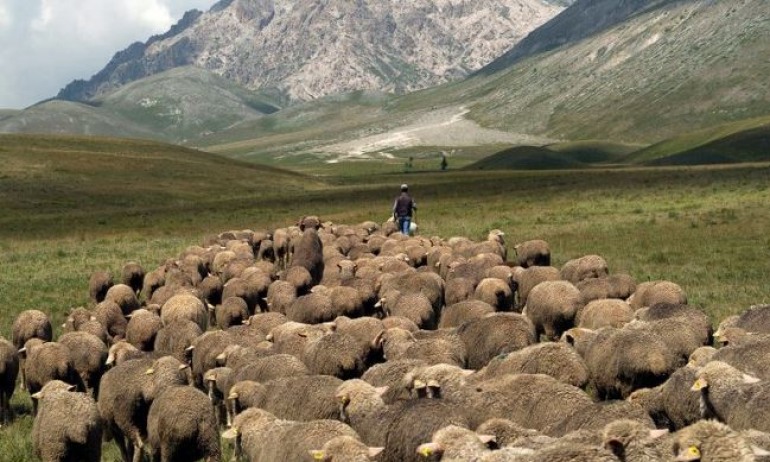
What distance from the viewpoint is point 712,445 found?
8.16 m

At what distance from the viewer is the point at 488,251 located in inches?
1046

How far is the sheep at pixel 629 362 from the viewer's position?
12688mm

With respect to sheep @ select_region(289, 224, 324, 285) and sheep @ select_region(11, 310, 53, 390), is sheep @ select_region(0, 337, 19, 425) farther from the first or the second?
sheep @ select_region(289, 224, 324, 285)

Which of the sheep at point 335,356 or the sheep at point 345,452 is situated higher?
the sheep at point 345,452

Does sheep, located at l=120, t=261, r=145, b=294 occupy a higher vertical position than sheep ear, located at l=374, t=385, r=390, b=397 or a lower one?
lower

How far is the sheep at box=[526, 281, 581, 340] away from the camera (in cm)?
1767

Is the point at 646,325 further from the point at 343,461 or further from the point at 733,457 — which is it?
the point at 343,461

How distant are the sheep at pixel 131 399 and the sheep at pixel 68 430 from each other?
1.13 metres

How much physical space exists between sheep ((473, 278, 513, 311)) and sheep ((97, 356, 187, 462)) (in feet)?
26.5

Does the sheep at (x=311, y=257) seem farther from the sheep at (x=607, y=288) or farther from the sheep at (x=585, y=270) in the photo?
the sheep at (x=607, y=288)

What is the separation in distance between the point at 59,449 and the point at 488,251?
17319mm

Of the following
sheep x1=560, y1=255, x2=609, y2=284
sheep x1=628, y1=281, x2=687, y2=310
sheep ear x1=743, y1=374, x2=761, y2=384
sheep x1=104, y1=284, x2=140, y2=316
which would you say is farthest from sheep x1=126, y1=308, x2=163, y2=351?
sheep ear x1=743, y1=374, x2=761, y2=384

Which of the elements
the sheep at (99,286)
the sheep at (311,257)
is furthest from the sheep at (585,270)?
the sheep at (99,286)

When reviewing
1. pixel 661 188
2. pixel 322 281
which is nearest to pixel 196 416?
pixel 322 281
